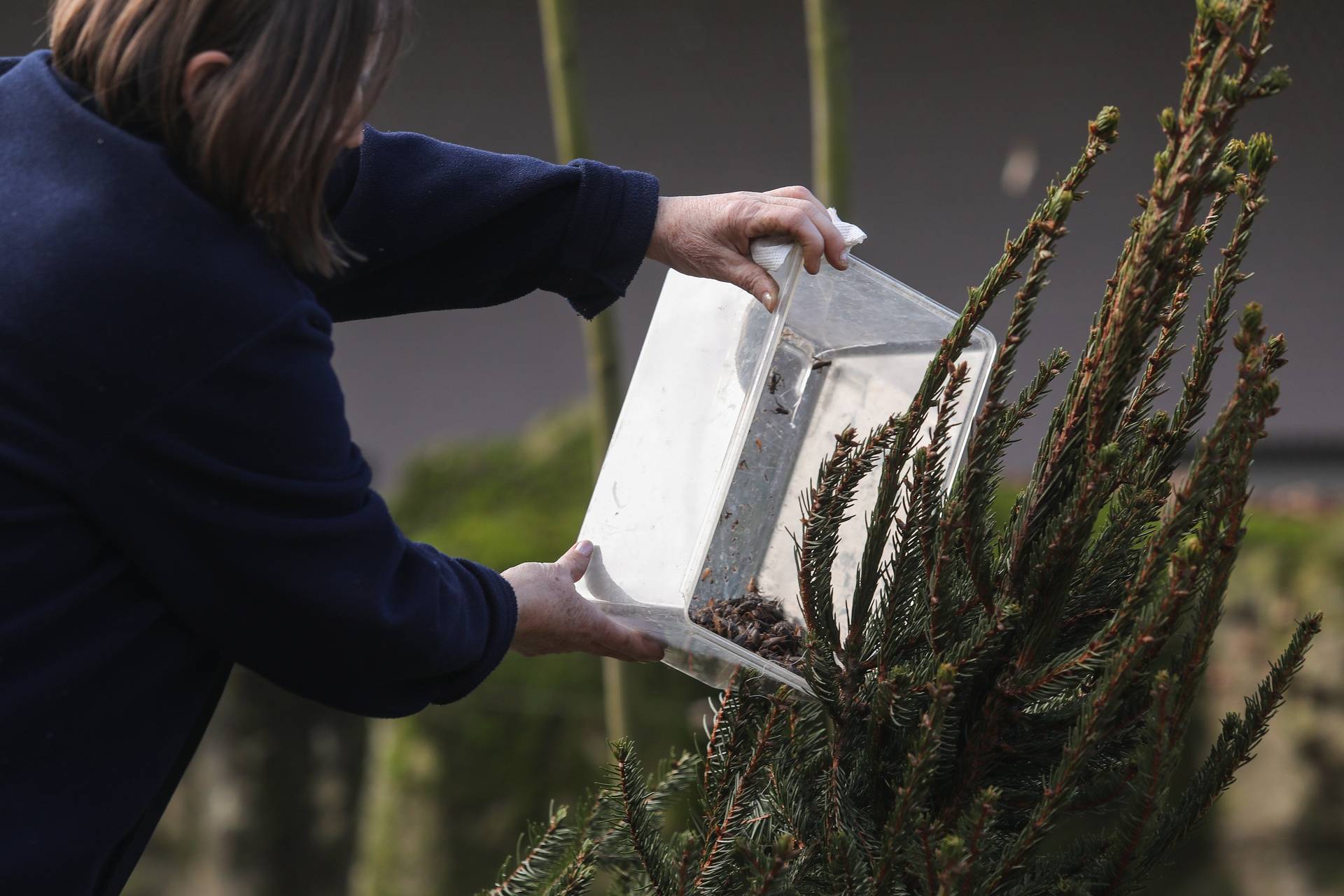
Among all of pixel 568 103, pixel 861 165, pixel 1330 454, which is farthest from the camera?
pixel 861 165

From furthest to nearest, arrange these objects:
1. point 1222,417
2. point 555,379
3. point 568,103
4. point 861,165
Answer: point 555,379, point 861,165, point 568,103, point 1222,417

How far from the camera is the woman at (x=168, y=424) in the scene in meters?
1.11

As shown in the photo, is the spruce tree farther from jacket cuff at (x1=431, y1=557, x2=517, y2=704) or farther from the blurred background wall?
the blurred background wall

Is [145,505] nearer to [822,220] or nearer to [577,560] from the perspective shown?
[577,560]

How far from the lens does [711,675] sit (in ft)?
5.53

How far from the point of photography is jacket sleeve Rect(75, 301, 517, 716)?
3.71 feet

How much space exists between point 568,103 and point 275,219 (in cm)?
190

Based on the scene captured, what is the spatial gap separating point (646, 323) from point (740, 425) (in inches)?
170

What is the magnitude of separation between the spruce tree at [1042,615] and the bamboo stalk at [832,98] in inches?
64.6

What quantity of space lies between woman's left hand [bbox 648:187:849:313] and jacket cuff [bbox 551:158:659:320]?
26 mm

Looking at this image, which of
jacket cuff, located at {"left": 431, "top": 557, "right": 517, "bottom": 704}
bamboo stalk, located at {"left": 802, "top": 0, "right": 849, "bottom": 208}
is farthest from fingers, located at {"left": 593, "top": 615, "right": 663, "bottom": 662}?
bamboo stalk, located at {"left": 802, "top": 0, "right": 849, "bottom": 208}

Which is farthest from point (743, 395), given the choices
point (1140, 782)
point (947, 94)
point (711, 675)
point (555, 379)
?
point (555, 379)

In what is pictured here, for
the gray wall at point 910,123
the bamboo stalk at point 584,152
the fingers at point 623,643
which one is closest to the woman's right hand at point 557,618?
the fingers at point 623,643

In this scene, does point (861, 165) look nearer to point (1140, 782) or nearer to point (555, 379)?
point (555, 379)
